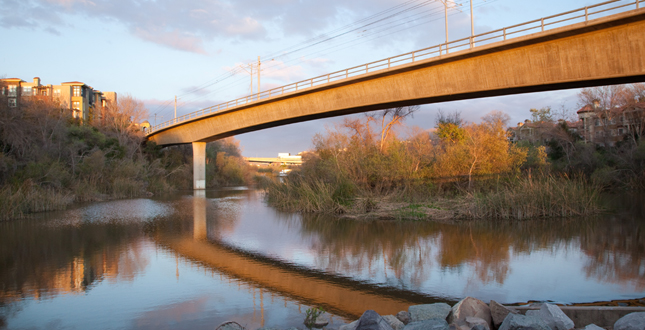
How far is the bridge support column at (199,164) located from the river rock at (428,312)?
4128cm

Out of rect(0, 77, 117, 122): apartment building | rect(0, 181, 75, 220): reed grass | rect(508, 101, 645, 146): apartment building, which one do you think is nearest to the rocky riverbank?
rect(0, 181, 75, 220): reed grass

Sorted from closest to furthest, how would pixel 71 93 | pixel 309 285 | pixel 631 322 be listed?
pixel 631 322
pixel 309 285
pixel 71 93

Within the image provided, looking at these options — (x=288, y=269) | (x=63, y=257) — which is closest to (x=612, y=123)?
(x=288, y=269)

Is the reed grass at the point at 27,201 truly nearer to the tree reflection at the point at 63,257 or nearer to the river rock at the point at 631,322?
the tree reflection at the point at 63,257

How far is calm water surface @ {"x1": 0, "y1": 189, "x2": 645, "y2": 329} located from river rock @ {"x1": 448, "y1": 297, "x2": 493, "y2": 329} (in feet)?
4.31

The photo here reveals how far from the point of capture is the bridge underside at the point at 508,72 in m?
15.0

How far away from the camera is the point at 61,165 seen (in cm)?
2555

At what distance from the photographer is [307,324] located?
18.7ft

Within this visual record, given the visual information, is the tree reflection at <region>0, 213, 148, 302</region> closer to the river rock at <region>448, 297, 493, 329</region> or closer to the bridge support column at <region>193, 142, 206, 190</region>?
the river rock at <region>448, 297, 493, 329</region>

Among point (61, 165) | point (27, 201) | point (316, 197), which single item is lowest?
point (316, 197)

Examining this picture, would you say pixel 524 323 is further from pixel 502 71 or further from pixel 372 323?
pixel 502 71

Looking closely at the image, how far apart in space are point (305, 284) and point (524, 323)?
425cm

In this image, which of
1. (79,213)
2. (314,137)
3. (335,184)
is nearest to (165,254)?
(335,184)

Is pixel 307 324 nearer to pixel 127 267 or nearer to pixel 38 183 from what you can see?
pixel 127 267
